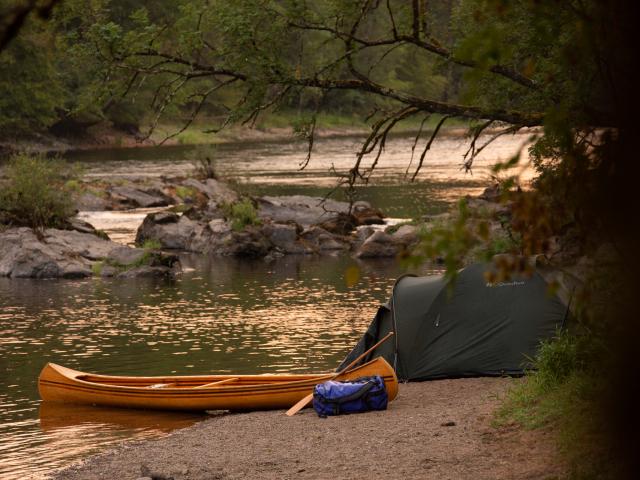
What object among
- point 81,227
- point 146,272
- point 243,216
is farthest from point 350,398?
point 81,227

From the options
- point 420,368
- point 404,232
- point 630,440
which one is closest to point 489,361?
point 420,368

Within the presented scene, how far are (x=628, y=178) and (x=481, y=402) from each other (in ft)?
34.1

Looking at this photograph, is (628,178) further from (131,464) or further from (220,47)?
(220,47)

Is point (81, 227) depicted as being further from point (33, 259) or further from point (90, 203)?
point (90, 203)

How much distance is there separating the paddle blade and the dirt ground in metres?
0.09

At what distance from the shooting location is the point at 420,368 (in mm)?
17422

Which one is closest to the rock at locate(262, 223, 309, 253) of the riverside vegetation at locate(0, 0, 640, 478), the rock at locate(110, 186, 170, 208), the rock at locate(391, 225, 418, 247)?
the rock at locate(391, 225, 418, 247)

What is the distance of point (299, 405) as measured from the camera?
15.5 metres

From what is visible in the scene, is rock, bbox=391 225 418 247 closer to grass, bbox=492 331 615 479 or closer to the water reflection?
the water reflection

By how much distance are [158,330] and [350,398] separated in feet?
33.0

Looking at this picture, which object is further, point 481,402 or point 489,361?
point 489,361

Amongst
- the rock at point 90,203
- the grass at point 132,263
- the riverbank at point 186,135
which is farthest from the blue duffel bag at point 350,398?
the riverbank at point 186,135

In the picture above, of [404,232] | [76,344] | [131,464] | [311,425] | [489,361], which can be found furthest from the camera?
[404,232]

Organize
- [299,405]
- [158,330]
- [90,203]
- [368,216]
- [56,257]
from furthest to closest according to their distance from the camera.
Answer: [90,203]
[368,216]
[56,257]
[158,330]
[299,405]
